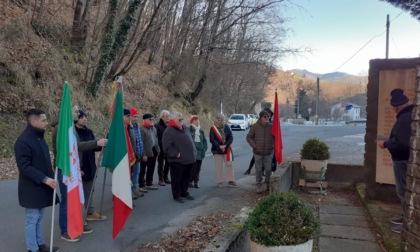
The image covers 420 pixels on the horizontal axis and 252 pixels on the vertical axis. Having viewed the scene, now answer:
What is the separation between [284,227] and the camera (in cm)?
342

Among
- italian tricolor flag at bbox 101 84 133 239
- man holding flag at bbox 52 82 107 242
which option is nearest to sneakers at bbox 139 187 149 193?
italian tricolor flag at bbox 101 84 133 239

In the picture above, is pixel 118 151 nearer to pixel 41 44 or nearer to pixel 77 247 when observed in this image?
pixel 77 247

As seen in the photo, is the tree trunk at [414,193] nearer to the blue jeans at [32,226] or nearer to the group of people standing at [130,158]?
the group of people standing at [130,158]

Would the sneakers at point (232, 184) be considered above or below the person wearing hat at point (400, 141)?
below

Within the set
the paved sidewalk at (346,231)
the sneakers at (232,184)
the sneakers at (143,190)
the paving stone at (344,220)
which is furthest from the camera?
the sneakers at (232,184)

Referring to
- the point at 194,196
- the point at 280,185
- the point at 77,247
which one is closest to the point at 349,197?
the point at 280,185

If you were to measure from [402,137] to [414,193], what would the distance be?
1527 mm

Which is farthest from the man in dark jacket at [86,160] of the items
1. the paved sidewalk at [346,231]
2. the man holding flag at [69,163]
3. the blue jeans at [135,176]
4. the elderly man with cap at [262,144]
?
the paved sidewalk at [346,231]

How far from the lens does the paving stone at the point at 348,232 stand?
16.6 feet

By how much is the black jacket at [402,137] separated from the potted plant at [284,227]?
1.91m

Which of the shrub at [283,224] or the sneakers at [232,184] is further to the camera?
the sneakers at [232,184]

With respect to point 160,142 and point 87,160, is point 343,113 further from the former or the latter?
point 87,160

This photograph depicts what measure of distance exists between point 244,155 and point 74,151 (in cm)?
1085

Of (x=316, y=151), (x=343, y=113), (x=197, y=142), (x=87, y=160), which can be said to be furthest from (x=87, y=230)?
(x=343, y=113)
